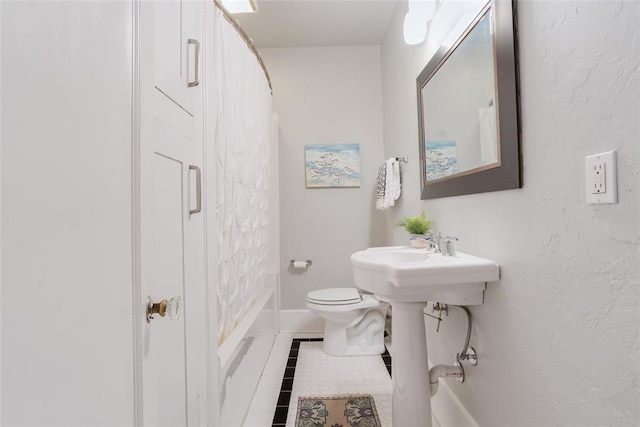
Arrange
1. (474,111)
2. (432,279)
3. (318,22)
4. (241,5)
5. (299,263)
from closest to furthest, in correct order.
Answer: (432,279) → (474,111) → (241,5) → (318,22) → (299,263)

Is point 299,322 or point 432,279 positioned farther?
point 299,322

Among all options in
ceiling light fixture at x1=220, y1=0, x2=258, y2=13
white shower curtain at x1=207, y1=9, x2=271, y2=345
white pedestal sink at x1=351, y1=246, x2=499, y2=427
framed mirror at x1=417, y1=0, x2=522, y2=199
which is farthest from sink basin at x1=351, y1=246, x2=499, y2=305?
ceiling light fixture at x1=220, y1=0, x2=258, y2=13

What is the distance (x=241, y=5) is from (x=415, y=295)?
2006 mm

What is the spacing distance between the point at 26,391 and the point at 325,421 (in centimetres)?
150

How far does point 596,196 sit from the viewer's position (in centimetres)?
71

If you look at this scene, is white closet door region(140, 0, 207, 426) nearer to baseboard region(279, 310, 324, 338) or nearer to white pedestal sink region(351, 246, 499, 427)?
white pedestal sink region(351, 246, 499, 427)

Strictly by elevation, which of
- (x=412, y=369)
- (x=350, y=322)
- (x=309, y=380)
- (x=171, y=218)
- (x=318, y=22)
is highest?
(x=318, y=22)

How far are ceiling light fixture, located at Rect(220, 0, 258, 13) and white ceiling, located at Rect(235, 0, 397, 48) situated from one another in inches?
16.0

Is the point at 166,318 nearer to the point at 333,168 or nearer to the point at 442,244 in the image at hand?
the point at 442,244

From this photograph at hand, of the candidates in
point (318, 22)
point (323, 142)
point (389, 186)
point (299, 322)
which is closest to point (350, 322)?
point (299, 322)

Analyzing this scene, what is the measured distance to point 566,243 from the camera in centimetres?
81

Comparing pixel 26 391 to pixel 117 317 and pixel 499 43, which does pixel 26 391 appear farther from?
pixel 499 43

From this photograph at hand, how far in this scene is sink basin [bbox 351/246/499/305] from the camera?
3.64 feet

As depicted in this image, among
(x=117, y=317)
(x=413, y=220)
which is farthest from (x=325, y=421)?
(x=117, y=317)
